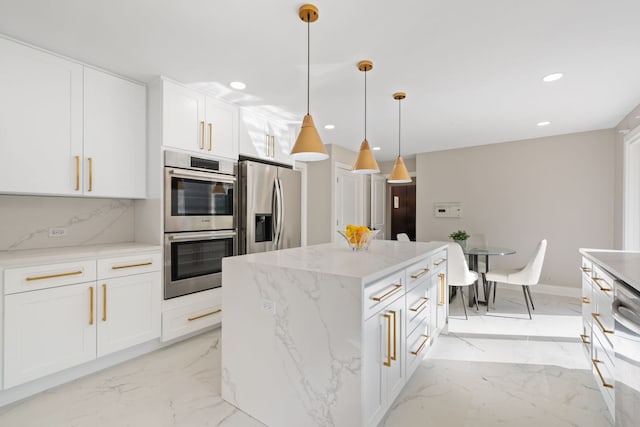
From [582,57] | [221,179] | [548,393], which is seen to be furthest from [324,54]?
[548,393]

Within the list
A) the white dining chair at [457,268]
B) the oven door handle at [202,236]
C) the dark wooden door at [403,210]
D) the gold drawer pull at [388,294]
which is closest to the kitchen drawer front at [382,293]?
the gold drawer pull at [388,294]

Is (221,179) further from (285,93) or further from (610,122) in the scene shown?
(610,122)

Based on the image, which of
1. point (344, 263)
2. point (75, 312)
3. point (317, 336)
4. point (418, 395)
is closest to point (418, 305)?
point (418, 395)

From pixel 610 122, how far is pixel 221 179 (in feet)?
15.9

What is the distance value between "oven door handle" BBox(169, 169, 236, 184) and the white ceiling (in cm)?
81

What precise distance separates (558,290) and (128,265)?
5507mm

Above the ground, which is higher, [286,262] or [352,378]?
[286,262]

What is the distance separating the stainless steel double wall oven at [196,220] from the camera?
2.67 metres

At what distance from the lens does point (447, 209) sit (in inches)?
213

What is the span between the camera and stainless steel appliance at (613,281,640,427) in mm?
1212

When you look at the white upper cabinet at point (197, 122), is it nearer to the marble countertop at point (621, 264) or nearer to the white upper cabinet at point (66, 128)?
the white upper cabinet at point (66, 128)

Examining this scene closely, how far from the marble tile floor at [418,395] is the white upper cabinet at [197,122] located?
6.16 ft

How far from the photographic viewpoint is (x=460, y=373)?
2.25 meters

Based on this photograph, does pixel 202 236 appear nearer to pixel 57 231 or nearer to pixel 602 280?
pixel 57 231
